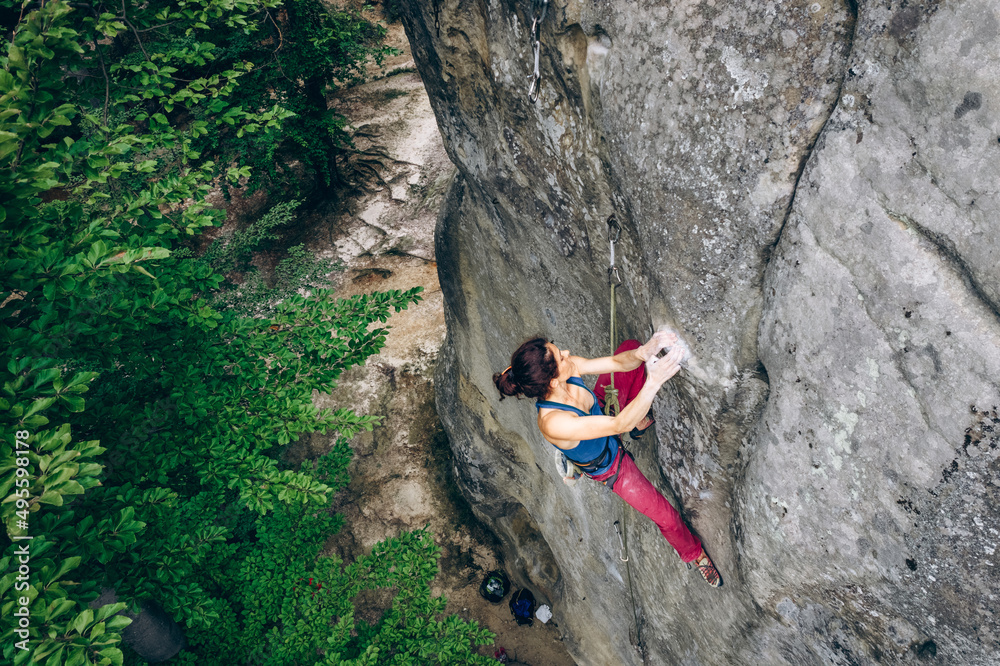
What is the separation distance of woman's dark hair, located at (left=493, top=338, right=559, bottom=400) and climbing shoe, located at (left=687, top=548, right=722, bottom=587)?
5.74 feet

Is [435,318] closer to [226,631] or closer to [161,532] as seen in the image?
[226,631]

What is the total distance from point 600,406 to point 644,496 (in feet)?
2.42

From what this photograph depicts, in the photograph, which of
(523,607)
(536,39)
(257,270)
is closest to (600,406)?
(536,39)

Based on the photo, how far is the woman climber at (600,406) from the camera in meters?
3.26

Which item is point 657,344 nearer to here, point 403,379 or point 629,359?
point 629,359

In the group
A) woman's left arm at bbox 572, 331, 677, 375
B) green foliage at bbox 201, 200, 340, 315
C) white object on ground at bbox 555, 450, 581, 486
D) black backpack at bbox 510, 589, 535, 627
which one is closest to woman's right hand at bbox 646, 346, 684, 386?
woman's left arm at bbox 572, 331, 677, 375

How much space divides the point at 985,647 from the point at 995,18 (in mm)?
2695

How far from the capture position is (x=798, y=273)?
2842 mm

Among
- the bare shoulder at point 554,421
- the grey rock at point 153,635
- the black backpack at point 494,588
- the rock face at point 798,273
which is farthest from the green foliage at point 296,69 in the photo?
the black backpack at point 494,588

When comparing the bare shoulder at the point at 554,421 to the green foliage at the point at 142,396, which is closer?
the green foliage at the point at 142,396

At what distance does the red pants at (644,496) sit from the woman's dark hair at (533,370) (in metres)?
0.82

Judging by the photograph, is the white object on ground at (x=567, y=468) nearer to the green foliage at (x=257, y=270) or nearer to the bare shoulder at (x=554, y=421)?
the bare shoulder at (x=554, y=421)

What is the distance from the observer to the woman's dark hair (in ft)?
11.5

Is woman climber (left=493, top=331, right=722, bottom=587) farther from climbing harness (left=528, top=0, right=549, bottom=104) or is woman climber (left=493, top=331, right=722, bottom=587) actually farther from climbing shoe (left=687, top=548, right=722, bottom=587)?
climbing harness (left=528, top=0, right=549, bottom=104)
